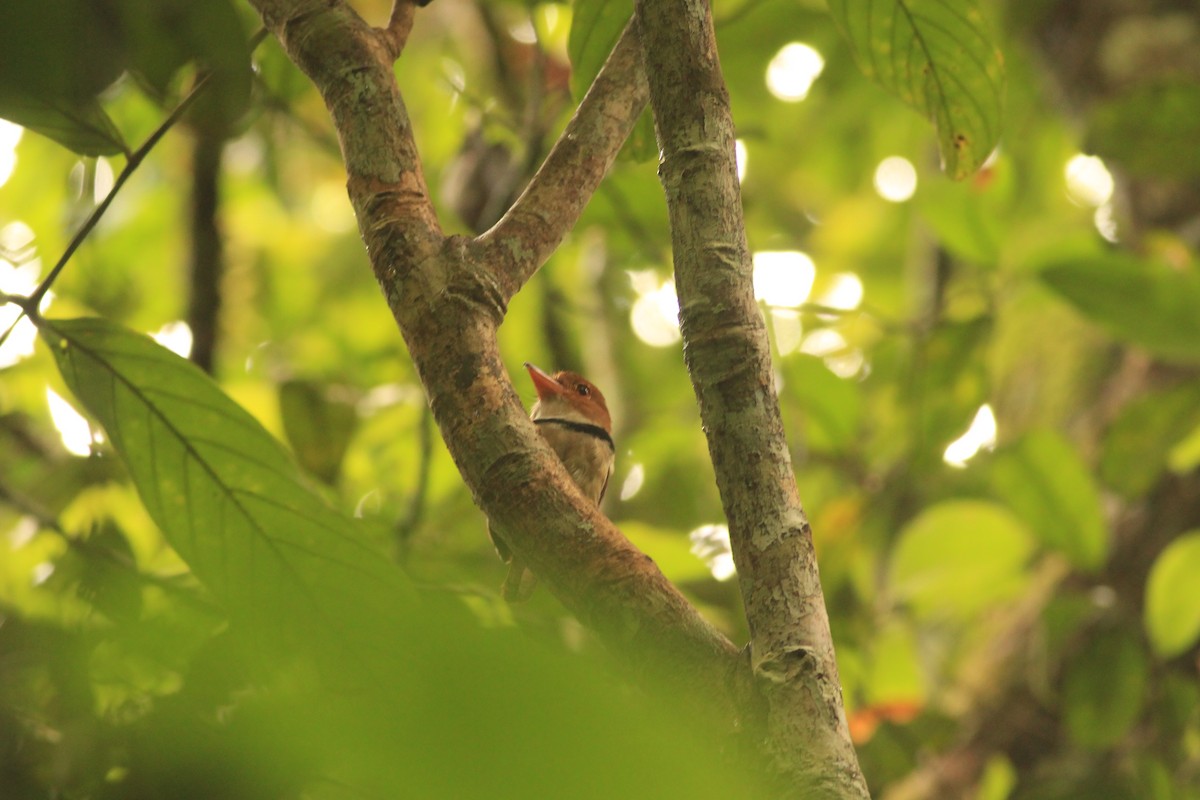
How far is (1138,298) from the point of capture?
279cm

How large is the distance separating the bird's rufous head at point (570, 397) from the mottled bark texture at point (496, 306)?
4.75ft

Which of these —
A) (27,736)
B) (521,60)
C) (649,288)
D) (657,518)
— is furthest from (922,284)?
(27,736)

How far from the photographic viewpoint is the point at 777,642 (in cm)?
101

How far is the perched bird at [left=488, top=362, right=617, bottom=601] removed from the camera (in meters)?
2.66

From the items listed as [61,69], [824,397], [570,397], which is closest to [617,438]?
[824,397]

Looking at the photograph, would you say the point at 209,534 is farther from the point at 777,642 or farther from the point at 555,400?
the point at 555,400

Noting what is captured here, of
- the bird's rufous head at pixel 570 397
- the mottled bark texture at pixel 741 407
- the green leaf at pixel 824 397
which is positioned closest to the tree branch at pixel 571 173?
the mottled bark texture at pixel 741 407

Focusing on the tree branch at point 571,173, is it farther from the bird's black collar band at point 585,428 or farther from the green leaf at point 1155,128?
the green leaf at point 1155,128

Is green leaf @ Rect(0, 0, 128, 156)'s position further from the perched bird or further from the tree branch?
the perched bird

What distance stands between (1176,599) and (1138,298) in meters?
0.81

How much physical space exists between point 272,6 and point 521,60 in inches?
137

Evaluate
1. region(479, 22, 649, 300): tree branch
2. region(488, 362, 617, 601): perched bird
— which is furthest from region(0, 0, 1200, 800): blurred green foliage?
region(479, 22, 649, 300): tree branch

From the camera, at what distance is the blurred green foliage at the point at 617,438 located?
2.28 feet

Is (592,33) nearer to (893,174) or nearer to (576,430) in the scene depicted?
(576,430)
